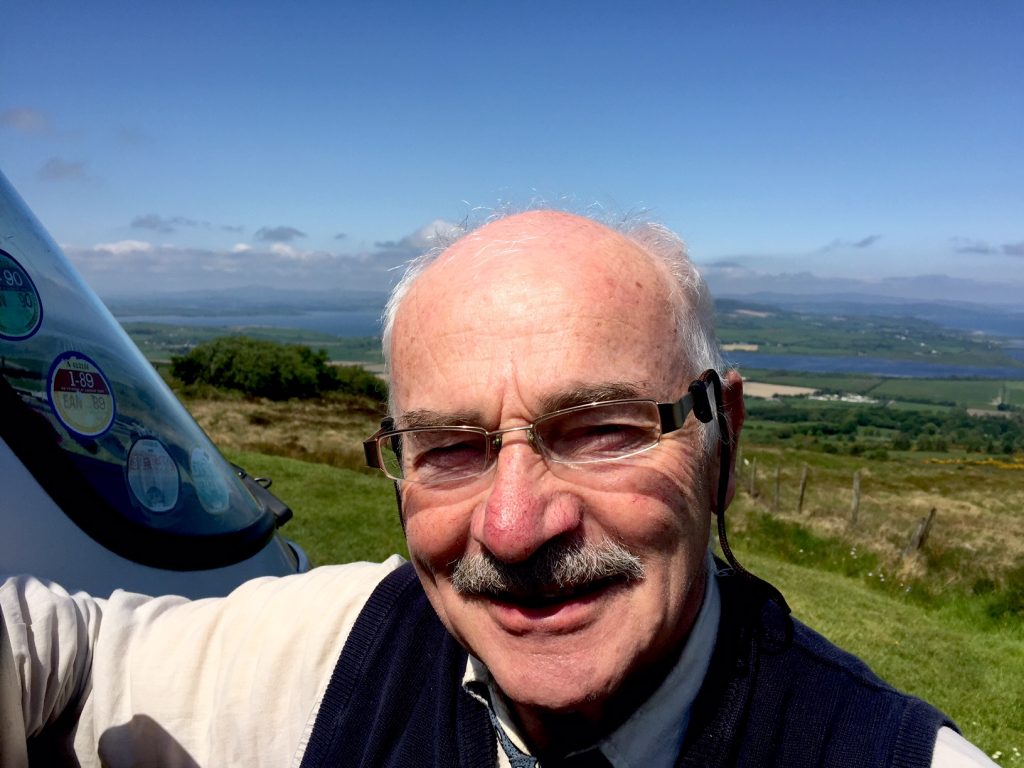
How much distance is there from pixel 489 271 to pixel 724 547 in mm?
844

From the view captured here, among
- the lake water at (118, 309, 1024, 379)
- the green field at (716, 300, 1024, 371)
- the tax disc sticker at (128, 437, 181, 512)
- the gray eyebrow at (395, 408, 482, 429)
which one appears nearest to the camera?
the gray eyebrow at (395, 408, 482, 429)

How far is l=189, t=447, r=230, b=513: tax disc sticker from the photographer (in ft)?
8.71

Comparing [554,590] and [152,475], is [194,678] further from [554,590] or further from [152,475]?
[554,590]

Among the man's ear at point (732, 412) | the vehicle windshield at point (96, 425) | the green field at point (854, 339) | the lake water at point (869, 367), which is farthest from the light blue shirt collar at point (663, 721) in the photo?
the green field at point (854, 339)

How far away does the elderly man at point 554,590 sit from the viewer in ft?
4.70

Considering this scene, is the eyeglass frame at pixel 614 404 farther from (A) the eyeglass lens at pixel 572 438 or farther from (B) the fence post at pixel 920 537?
(B) the fence post at pixel 920 537

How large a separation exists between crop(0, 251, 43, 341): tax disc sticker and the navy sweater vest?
1.33 meters

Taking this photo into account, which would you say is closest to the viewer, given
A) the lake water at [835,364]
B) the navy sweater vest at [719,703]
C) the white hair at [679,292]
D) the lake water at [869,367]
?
the navy sweater vest at [719,703]

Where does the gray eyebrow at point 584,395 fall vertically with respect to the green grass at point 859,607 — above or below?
above

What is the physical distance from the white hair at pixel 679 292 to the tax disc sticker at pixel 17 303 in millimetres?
1159

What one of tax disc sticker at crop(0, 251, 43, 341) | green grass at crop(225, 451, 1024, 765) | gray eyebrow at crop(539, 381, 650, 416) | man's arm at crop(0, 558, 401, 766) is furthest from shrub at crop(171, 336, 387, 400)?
gray eyebrow at crop(539, 381, 650, 416)

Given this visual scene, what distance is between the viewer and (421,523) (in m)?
1.58

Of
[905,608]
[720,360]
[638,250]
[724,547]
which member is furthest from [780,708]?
[905,608]

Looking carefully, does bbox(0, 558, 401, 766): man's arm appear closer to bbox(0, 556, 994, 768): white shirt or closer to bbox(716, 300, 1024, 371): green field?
bbox(0, 556, 994, 768): white shirt
